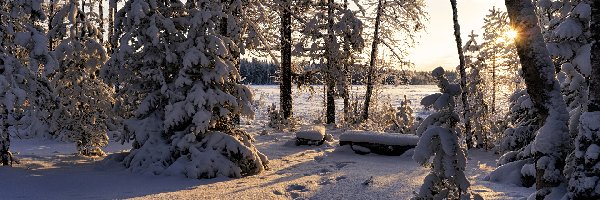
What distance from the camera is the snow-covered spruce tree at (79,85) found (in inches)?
496

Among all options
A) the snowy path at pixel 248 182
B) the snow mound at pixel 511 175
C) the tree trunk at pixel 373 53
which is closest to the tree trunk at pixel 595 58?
the snowy path at pixel 248 182

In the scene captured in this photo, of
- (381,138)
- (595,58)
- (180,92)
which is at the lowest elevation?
(381,138)

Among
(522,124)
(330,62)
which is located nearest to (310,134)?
(522,124)

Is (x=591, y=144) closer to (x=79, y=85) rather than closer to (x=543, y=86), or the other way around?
(x=543, y=86)

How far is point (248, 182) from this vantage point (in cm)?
983

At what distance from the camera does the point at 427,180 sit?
521 cm

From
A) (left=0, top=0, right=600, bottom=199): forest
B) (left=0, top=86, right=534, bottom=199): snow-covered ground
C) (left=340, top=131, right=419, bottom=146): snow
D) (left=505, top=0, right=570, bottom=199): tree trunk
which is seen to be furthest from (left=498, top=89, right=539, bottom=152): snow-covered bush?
(left=505, top=0, right=570, bottom=199): tree trunk

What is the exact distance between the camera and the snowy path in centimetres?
847

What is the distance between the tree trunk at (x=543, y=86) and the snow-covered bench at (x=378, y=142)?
9.11 metres

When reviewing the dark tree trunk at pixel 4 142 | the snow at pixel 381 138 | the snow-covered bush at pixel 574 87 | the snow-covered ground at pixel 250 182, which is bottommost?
the snow-covered ground at pixel 250 182

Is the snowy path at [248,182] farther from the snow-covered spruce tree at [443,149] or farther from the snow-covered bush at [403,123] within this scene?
the snow-covered bush at [403,123]

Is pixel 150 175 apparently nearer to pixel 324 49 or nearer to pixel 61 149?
pixel 61 149

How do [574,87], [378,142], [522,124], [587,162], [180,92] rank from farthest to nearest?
[378,142] → [180,92] → [522,124] → [574,87] → [587,162]

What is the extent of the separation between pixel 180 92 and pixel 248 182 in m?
2.77
